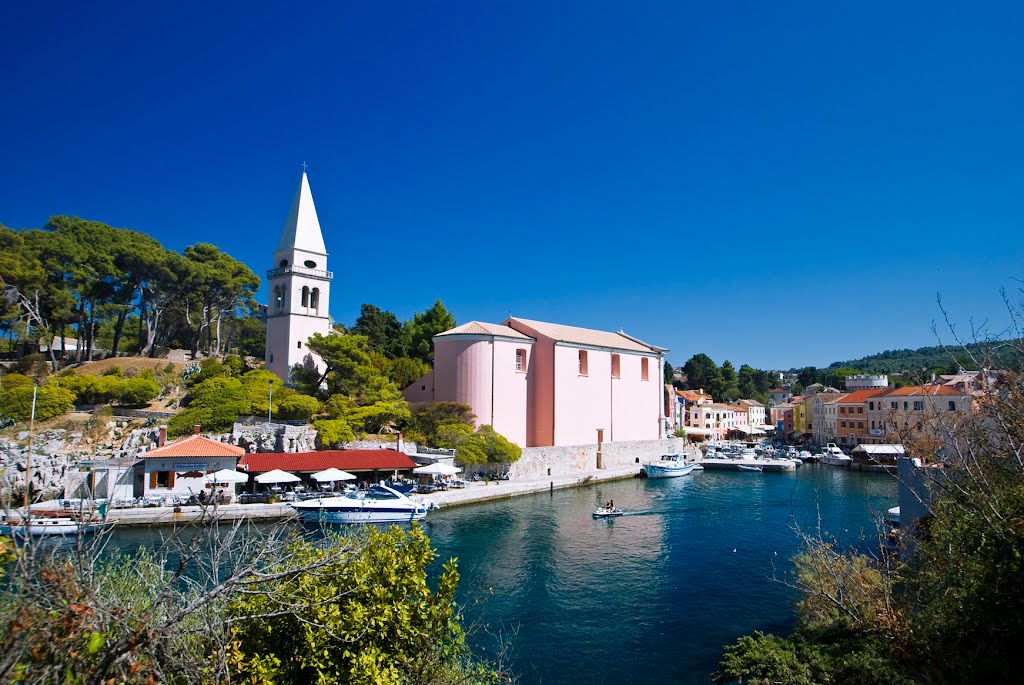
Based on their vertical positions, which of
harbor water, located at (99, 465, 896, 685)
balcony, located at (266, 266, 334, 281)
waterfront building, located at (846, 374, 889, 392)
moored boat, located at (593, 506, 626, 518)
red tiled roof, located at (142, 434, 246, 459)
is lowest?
harbor water, located at (99, 465, 896, 685)

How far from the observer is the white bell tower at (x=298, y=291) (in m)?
33.5

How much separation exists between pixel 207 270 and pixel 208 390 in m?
13.1

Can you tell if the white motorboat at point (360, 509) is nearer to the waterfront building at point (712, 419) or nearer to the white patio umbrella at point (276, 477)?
the white patio umbrella at point (276, 477)

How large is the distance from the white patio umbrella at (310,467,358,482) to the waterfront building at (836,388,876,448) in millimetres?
41142

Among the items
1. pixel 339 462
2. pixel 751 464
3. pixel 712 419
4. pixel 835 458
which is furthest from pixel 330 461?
pixel 712 419

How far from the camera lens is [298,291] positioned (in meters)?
33.8

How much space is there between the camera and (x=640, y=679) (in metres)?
10.3

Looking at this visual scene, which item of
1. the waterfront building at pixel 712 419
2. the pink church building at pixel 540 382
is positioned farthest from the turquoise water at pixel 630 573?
the waterfront building at pixel 712 419

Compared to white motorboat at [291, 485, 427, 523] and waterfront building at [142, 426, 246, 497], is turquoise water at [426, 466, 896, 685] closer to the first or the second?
white motorboat at [291, 485, 427, 523]

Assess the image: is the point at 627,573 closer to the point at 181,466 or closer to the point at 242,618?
the point at 242,618

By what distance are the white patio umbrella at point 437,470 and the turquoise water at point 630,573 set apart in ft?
6.72

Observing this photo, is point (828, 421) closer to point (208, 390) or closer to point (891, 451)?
point (891, 451)

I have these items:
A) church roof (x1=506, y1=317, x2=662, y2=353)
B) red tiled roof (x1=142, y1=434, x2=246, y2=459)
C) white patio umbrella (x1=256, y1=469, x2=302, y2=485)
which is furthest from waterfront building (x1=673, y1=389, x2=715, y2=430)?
red tiled roof (x1=142, y1=434, x2=246, y2=459)

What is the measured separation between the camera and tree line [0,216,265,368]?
1190 inches
